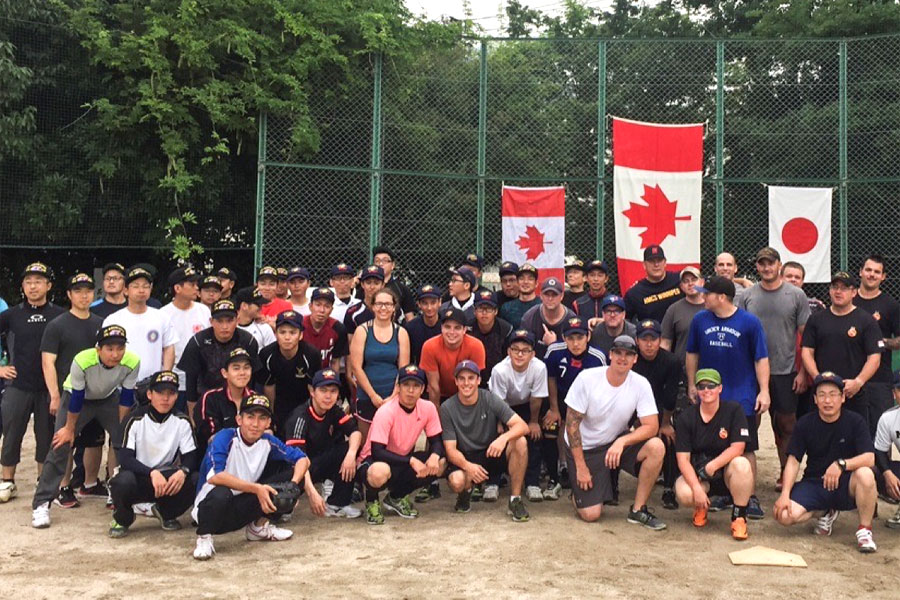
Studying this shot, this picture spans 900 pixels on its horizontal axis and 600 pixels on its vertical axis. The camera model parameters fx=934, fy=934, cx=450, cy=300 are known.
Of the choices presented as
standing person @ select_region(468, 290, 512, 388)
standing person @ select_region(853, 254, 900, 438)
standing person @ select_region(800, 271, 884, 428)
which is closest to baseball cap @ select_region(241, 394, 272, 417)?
standing person @ select_region(468, 290, 512, 388)

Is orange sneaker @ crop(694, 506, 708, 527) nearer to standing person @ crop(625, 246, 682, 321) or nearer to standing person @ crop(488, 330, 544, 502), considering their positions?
standing person @ crop(488, 330, 544, 502)

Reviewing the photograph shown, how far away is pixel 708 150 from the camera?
570 inches

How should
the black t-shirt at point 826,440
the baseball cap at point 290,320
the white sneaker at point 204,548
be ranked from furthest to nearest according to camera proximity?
the baseball cap at point 290,320
the black t-shirt at point 826,440
the white sneaker at point 204,548

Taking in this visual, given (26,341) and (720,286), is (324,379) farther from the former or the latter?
(720,286)

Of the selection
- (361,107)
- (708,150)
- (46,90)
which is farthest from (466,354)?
(46,90)

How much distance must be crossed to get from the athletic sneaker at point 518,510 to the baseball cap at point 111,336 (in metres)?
3.24

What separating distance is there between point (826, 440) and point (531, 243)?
7231mm

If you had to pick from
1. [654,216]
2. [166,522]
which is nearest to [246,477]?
[166,522]

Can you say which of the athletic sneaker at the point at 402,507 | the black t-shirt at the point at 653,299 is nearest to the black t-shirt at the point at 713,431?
the black t-shirt at the point at 653,299

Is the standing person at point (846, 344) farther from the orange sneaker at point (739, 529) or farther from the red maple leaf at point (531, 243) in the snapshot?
the red maple leaf at point (531, 243)

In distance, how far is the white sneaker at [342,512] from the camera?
24.2 ft

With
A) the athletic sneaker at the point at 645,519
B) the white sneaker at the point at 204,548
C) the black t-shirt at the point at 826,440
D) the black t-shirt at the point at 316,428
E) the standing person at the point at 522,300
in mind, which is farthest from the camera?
the standing person at the point at 522,300

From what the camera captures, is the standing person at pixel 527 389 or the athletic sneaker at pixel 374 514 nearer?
the athletic sneaker at pixel 374 514

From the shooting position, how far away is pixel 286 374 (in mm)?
7664
